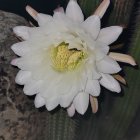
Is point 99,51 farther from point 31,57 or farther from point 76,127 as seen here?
point 76,127

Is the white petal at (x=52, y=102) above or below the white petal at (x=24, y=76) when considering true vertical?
below

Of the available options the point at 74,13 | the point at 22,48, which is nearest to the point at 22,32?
the point at 22,48

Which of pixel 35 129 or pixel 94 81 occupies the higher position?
pixel 94 81

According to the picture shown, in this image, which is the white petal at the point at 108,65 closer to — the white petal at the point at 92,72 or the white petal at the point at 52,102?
the white petal at the point at 92,72

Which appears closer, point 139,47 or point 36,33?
point 36,33

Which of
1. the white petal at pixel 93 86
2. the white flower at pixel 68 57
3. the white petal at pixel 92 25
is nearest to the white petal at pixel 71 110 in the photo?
the white flower at pixel 68 57

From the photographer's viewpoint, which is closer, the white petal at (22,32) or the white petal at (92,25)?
the white petal at (92,25)

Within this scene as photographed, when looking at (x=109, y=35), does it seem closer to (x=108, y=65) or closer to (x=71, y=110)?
(x=108, y=65)

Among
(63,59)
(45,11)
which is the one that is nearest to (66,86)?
(63,59)
